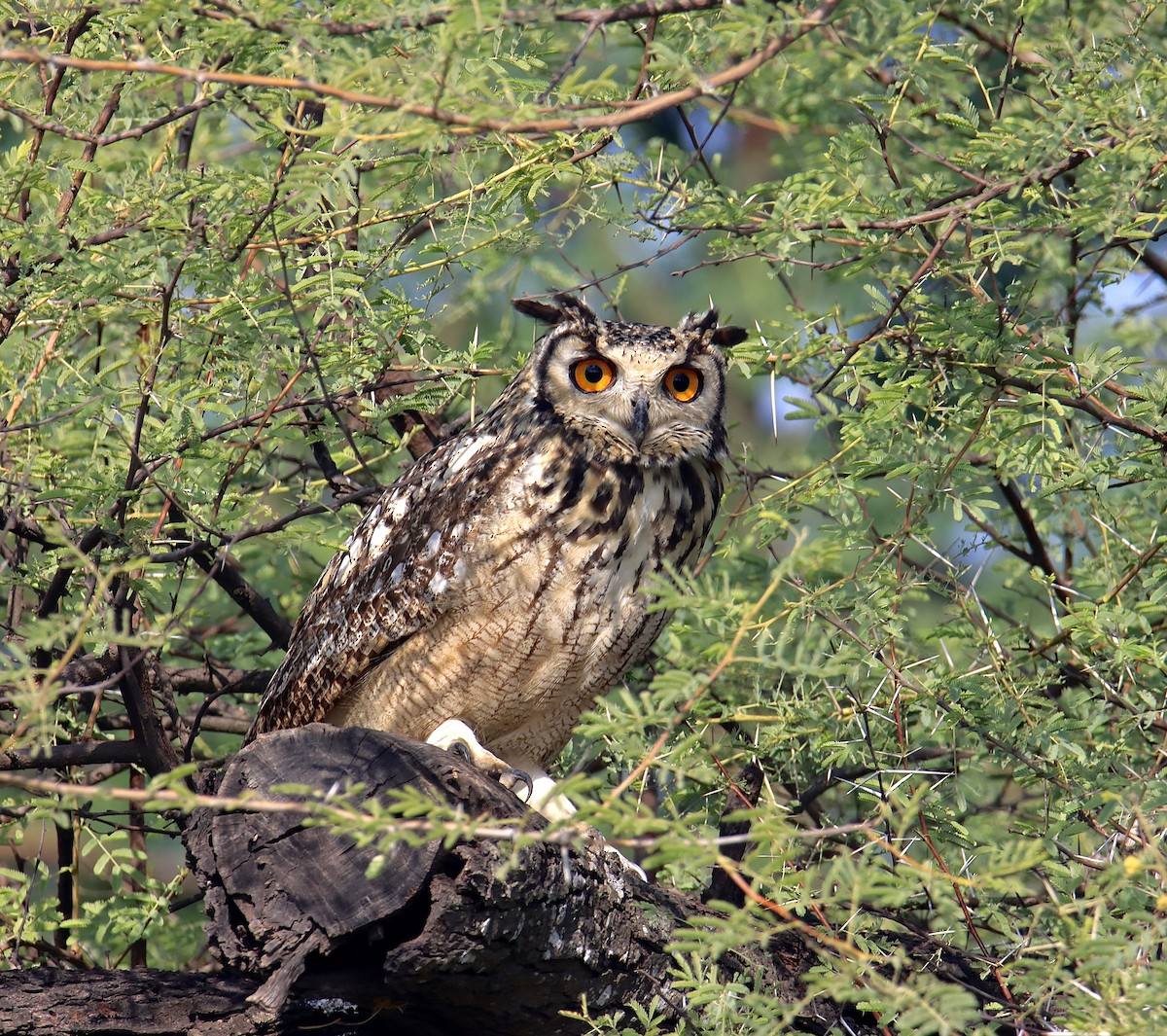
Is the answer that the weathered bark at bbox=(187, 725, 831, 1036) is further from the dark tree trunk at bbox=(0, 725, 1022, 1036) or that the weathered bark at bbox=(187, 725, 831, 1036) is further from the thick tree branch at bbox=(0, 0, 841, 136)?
the thick tree branch at bbox=(0, 0, 841, 136)

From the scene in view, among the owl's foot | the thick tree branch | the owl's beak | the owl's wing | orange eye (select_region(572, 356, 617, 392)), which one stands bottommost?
the owl's foot

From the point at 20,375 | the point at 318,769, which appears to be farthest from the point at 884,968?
the point at 20,375

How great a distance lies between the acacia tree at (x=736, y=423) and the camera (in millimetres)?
1476

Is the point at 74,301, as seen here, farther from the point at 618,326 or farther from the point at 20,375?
the point at 618,326

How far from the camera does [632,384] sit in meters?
2.49

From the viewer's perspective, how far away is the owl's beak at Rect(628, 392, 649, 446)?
7.93ft

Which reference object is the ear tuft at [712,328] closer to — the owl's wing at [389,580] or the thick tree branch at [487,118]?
the owl's wing at [389,580]

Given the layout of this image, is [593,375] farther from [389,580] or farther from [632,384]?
[389,580]

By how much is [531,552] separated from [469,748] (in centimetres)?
43

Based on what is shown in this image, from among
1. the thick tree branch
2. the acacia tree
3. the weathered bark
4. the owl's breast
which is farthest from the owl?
the thick tree branch

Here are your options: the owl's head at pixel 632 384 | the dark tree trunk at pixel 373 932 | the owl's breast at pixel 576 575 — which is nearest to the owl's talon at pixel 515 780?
the owl's breast at pixel 576 575

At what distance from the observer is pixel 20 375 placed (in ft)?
7.92

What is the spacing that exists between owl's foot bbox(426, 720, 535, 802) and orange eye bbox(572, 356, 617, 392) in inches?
29.2

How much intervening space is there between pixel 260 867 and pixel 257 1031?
0.29 m
